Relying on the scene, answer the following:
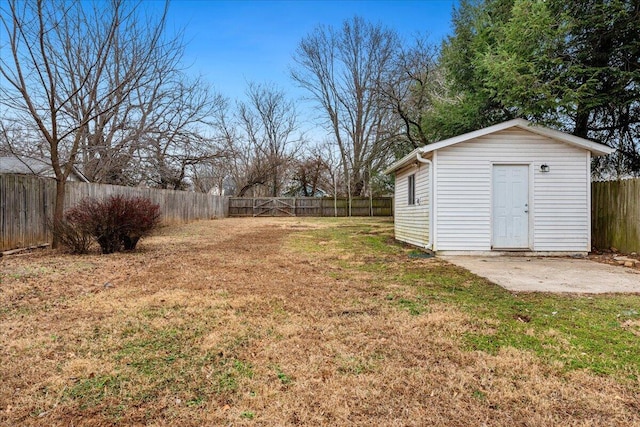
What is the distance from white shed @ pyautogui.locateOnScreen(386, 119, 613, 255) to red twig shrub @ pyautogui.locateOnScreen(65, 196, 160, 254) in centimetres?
609

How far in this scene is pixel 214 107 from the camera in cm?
1493

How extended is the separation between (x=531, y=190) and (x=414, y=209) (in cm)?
257

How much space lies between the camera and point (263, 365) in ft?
7.91

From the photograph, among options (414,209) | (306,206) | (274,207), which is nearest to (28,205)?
Result: (414,209)

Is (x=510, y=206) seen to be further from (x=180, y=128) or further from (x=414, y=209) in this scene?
(x=180, y=128)

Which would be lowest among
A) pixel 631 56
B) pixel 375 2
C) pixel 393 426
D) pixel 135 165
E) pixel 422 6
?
pixel 393 426

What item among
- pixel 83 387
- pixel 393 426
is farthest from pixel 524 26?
pixel 83 387

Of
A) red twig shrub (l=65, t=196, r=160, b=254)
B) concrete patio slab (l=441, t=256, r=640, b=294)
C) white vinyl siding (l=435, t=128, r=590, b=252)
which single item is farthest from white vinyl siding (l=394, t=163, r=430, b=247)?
red twig shrub (l=65, t=196, r=160, b=254)

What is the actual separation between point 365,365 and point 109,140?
41.4 ft

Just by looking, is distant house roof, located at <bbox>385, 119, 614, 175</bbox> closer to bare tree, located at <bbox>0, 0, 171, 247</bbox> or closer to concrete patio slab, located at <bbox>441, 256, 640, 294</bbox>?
concrete patio slab, located at <bbox>441, 256, 640, 294</bbox>

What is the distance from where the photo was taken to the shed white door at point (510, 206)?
7.29 meters

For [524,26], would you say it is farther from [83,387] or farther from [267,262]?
[83,387]

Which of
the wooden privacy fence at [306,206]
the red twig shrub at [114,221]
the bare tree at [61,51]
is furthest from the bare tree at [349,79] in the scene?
the red twig shrub at [114,221]

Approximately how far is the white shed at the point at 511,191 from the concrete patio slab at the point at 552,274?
497 millimetres
